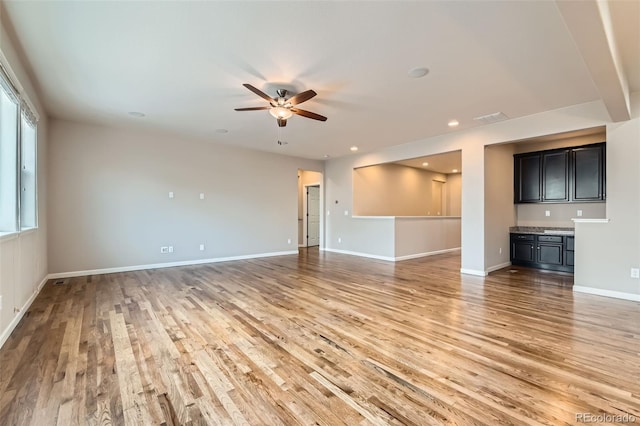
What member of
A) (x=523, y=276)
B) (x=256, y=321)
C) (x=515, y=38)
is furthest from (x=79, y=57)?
(x=523, y=276)

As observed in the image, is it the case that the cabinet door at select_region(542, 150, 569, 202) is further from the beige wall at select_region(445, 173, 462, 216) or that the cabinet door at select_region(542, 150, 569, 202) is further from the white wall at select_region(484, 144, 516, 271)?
the beige wall at select_region(445, 173, 462, 216)

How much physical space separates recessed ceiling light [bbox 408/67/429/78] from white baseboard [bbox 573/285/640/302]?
3755 mm

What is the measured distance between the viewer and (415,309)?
339cm

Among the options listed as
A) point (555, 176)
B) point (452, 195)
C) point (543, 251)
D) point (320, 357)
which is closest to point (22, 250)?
point (320, 357)

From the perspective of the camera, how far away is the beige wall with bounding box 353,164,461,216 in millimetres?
8008

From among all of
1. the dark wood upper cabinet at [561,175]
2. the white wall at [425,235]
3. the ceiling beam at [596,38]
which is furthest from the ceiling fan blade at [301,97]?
the dark wood upper cabinet at [561,175]

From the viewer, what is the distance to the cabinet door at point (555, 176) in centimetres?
536

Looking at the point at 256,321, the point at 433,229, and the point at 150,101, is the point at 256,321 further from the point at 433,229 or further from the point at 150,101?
the point at 433,229

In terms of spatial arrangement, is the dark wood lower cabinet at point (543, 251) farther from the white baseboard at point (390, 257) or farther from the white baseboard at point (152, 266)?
the white baseboard at point (152, 266)

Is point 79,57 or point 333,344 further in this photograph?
point 79,57

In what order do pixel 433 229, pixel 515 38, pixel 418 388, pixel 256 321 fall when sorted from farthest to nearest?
pixel 433 229, pixel 256 321, pixel 515 38, pixel 418 388

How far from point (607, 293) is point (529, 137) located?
2435mm

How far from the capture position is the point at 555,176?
549cm

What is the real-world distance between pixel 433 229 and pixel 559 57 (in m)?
5.44
